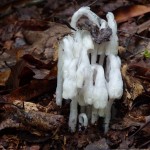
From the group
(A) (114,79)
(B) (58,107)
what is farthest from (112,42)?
(B) (58,107)

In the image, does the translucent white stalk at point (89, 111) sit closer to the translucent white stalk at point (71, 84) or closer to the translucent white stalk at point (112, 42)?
the translucent white stalk at point (71, 84)

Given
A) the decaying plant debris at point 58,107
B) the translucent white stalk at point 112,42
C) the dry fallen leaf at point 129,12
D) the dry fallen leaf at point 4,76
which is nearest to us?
the translucent white stalk at point 112,42

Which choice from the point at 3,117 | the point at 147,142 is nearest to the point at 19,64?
the point at 3,117

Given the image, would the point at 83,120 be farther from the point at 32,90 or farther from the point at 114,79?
the point at 32,90

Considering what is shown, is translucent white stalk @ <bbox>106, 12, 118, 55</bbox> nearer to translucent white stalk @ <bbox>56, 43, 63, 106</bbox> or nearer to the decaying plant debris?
the decaying plant debris

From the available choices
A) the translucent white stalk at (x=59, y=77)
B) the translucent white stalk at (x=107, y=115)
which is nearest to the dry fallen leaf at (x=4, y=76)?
the translucent white stalk at (x=59, y=77)
